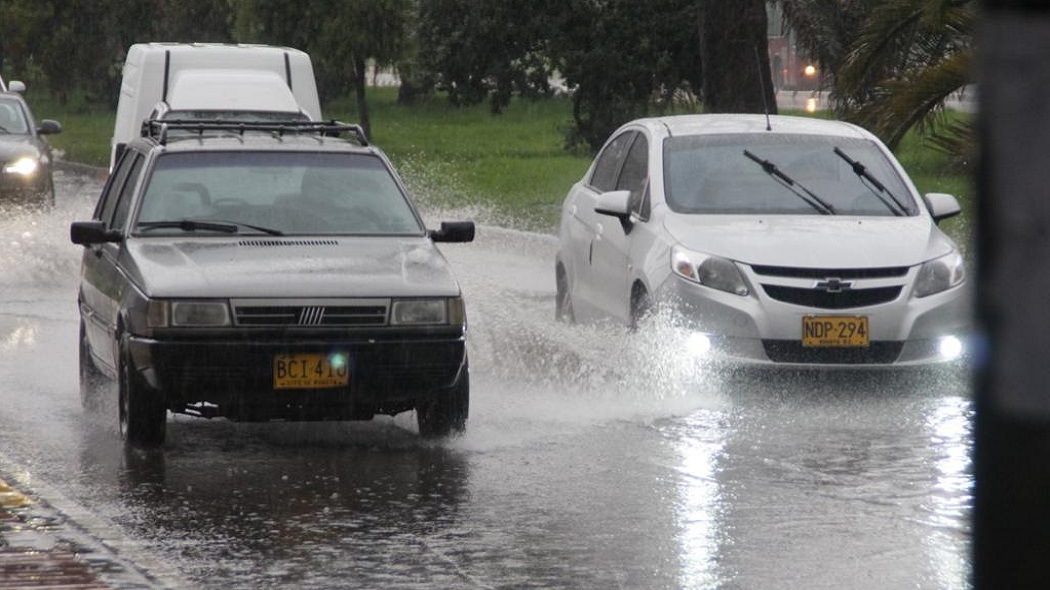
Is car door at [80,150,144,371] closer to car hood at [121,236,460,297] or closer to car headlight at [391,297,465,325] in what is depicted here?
car hood at [121,236,460,297]

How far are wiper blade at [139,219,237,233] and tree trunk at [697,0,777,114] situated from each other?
487 inches

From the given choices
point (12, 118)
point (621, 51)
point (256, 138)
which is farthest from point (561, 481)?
point (621, 51)

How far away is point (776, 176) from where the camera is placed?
38.9 feet

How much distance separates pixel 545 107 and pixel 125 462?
60.8 meters

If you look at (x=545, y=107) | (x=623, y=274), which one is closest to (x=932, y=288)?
(x=623, y=274)

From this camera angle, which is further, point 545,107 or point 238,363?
point 545,107

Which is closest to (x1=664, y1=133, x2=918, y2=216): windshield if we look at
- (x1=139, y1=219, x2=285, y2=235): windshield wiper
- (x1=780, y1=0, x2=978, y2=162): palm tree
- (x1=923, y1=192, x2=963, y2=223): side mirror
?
(x1=923, y1=192, x2=963, y2=223): side mirror

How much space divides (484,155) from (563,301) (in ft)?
88.8

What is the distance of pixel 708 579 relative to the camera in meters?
6.62

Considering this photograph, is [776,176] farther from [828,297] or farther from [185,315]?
[185,315]

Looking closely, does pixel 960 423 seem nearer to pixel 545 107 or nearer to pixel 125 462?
pixel 125 462

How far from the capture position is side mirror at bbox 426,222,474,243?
10.2 meters

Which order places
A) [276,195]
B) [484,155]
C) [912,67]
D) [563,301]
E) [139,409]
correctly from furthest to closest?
[484,155] < [912,67] < [563,301] < [276,195] < [139,409]

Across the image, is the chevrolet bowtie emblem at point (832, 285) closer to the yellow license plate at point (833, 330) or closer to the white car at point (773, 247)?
the white car at point (773, 247)
